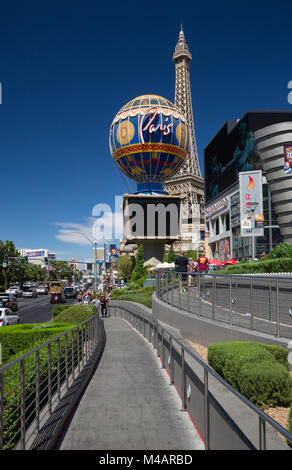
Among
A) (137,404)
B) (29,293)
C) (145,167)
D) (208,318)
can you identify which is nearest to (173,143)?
(145,167)

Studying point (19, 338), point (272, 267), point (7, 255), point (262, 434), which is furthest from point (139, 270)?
point (262, 434)

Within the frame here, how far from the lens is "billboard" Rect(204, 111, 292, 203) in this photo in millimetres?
64312

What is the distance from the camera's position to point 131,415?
636 centimetres

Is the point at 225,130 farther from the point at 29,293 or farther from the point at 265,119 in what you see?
the point at 29,293

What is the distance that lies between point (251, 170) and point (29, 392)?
6285cm

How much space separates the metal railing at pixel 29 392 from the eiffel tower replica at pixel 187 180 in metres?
120

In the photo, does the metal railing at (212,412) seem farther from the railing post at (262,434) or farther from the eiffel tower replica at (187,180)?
the eiffel tower replica at (187,180)

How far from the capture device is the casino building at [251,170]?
59094 mm

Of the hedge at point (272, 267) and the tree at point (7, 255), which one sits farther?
the tree at point (7, 255)

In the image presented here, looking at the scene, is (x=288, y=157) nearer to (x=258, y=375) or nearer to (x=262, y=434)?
(x=258, y=375)

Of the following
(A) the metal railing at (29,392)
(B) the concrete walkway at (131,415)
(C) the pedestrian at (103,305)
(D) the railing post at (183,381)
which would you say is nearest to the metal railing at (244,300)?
(B) the concrete walkway at (131,415)

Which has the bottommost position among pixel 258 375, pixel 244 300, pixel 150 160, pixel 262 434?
pixel 258 375

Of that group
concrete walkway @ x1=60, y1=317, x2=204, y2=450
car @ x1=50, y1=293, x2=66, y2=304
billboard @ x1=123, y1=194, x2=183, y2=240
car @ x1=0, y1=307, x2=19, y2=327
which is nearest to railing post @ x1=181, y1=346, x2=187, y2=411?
concrete walkway @ x1=60, y1=317, x2=204, y2=450

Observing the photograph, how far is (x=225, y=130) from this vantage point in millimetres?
78938
